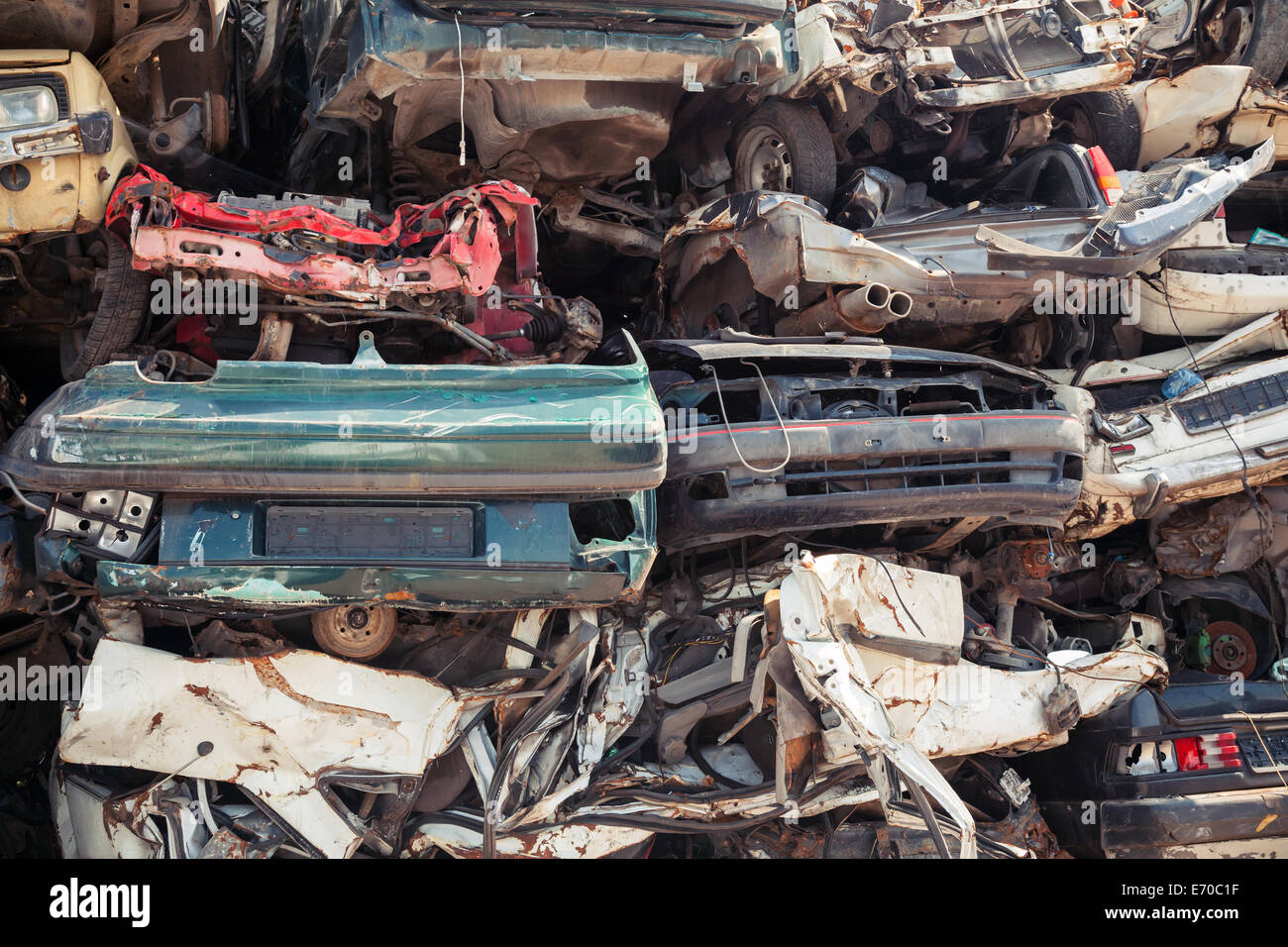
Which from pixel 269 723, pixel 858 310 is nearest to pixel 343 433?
pixel 269 723

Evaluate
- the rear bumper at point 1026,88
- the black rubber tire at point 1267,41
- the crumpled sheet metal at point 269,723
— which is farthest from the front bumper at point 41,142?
the black rubber tire at point 1267,41

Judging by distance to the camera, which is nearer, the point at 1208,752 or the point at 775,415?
the point at 775,415

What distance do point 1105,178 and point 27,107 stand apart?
4.68 meters

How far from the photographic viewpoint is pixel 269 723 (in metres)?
4.23

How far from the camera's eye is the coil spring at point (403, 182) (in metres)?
5.37

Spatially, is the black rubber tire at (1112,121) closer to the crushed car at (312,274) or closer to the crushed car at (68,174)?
the crushed car at (312,274)

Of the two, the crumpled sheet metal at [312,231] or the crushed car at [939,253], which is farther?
the crushed car at [939,253]

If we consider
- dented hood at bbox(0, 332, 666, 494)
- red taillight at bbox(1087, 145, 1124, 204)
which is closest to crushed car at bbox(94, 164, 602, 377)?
dented hood at bbox(0, 332, 666, 494)

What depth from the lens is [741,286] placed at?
5531 millimetres

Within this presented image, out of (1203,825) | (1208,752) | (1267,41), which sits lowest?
(1203,825)

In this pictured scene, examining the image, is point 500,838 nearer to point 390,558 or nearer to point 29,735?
point 390,558

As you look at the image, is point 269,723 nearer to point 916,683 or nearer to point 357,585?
point 357,585

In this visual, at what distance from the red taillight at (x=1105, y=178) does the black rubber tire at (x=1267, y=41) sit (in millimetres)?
1942

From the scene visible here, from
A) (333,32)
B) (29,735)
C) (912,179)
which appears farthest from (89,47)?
(912,179)
